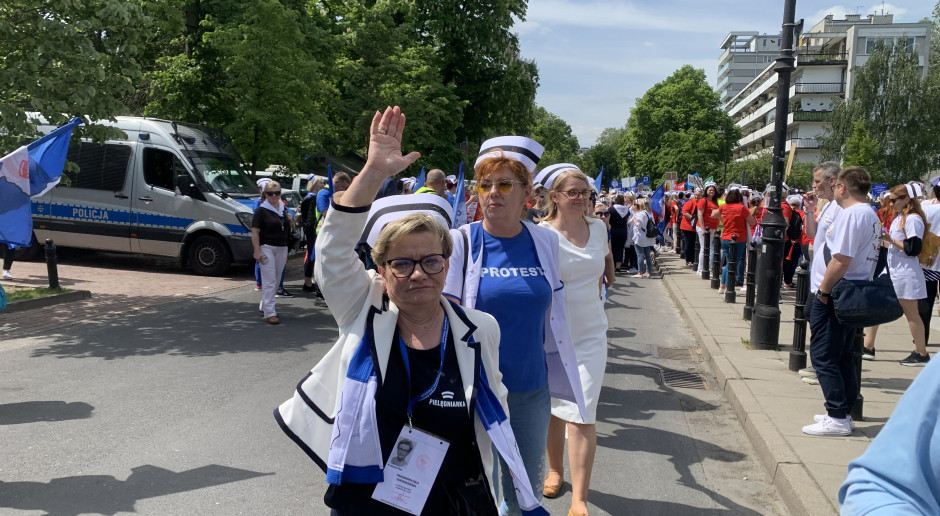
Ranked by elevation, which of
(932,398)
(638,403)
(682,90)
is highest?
(682,90)

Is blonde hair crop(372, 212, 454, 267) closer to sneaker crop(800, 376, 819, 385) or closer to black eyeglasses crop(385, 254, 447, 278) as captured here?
black eyeglasses crop(385, 254, 447, 278)

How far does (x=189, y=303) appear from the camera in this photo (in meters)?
12.2

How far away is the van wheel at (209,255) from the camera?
1514 centimetres

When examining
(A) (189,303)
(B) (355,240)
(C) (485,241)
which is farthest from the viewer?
(A) (189,303)

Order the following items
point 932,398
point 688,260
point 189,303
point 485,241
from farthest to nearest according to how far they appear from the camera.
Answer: point 688,260
point 189,303
point 485,241
point 932,398

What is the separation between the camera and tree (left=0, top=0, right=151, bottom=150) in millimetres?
10414

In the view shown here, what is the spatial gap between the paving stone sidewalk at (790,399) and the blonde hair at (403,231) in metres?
3.15

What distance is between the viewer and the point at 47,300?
1144cm

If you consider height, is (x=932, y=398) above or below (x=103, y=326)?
above

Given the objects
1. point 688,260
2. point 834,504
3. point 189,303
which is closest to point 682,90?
point 688,260

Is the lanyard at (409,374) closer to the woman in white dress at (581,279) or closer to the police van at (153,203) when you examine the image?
the woman in white dress at (581,279)

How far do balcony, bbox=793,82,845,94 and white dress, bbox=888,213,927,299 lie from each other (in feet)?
276

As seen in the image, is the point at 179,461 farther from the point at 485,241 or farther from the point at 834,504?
the point at 834,504

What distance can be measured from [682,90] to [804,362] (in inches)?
2925
